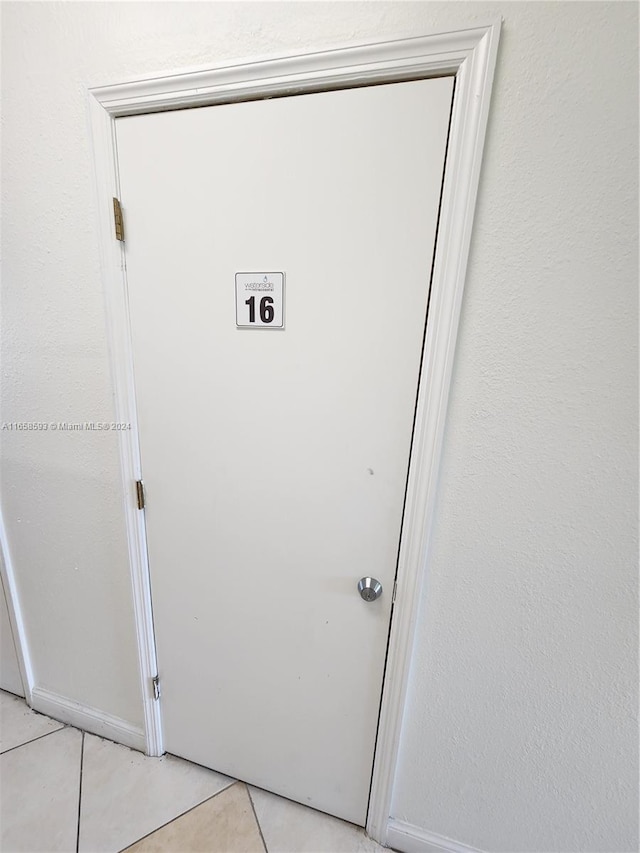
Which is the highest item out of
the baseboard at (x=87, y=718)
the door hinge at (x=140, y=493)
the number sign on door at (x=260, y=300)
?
the number sign on door at (x=260, y=300)

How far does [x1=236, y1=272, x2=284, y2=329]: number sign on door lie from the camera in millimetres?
881

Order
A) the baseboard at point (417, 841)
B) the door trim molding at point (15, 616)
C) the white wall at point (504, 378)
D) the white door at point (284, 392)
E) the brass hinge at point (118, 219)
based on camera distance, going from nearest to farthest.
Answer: the white wall at point (504, 378)
the white door at point (284, 392)
the brass hinge at point (118, 219)
the baseboard at point (417, 841)
the door trim molding at point (15, 616)

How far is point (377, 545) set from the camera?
97 centimetres

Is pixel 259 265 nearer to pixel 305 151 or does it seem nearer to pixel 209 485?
pixel 305 151

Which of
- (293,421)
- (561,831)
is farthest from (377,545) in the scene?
(561,831)

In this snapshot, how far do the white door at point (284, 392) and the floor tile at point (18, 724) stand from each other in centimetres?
73

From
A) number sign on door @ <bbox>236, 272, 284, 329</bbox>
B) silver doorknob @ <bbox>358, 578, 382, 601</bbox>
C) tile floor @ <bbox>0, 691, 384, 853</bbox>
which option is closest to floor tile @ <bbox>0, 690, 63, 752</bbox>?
tile floor @ <bbox>0, 691, 384, 853</bbox>

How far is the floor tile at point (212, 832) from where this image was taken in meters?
1.14

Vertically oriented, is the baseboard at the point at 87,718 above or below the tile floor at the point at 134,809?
above

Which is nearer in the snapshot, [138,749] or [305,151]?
[305,151]

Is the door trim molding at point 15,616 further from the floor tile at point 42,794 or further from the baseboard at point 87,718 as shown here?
the floor tile at point 42,794

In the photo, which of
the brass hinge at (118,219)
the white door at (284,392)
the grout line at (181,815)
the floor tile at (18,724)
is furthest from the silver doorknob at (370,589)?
the floor tile at (18,724)

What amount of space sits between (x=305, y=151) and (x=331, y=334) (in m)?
0.39

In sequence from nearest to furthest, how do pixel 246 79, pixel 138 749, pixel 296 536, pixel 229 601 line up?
pixel 246 79 → pixel 296 536 → pixel 229 601 → pixel 138 749
